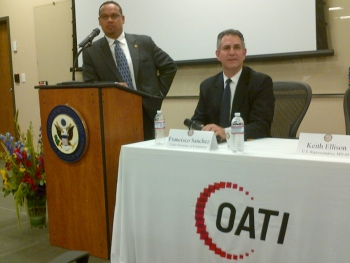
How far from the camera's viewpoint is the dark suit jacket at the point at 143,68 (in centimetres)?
236

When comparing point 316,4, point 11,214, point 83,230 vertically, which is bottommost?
point 11,214

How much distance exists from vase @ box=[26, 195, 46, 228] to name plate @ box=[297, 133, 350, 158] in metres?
1.87

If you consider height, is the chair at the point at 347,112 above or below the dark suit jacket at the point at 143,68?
below

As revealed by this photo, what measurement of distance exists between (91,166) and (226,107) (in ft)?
2.63

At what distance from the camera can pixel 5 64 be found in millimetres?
5375

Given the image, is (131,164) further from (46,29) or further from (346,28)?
(46,29)

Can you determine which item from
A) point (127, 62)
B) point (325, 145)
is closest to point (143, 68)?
point (127, 62)

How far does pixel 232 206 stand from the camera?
1.47m

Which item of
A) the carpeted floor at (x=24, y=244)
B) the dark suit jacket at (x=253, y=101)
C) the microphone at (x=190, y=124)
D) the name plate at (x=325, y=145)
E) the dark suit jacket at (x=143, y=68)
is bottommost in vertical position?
A: the carpeted floor at (x=24, y=244)

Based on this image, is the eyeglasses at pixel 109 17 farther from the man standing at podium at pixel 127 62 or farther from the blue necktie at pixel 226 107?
the blue necktie at pixel 226 107

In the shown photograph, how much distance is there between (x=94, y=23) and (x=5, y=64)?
2.00m

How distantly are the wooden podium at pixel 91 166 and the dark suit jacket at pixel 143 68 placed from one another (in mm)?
165

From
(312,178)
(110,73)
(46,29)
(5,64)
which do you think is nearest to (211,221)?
(312,178)

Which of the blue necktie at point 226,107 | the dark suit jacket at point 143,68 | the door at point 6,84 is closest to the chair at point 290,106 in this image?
the blue necktie at point 226,107
